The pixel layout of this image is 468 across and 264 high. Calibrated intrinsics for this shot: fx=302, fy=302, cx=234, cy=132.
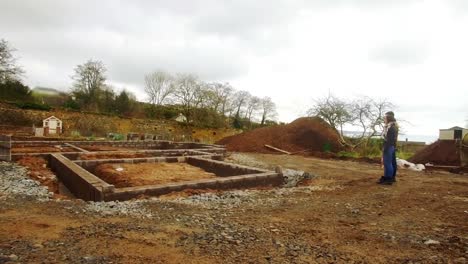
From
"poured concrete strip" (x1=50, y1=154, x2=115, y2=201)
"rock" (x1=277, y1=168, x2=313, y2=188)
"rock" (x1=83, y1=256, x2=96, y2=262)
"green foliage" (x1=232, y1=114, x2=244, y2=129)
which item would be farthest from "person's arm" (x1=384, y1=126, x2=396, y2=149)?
"green foliage" (x1=232, y1=114, x2=244, y2=129)

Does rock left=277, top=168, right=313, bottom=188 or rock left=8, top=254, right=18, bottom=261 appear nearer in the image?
rock left=8, top=254, right=18, bottom=261

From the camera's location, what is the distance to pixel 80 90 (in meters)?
31.5

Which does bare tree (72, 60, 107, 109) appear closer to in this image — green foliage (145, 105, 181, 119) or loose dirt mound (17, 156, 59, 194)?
green foliage (145, 105, 181, 119)

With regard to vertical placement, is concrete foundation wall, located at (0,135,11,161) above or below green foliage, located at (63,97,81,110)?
below

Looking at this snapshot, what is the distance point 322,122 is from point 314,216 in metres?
17.2

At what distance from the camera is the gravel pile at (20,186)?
4870mm

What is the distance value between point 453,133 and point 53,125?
26.7 meters

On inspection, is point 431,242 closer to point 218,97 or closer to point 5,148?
point 5,148

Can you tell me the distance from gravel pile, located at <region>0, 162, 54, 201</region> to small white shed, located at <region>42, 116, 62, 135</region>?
18.7 m

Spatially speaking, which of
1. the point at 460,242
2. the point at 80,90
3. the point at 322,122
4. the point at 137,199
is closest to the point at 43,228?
the point at 137,199

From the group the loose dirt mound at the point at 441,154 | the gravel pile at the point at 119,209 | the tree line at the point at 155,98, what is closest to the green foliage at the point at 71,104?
the tree line at the point at 155,98

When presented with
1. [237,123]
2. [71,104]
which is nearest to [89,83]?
[71,104]

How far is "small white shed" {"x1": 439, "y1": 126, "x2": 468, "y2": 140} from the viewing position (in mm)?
11750

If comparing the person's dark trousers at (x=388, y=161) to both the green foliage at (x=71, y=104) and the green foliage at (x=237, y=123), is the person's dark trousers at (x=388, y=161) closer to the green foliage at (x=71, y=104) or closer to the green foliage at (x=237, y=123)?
the green foliage at (x=71, y=104)
